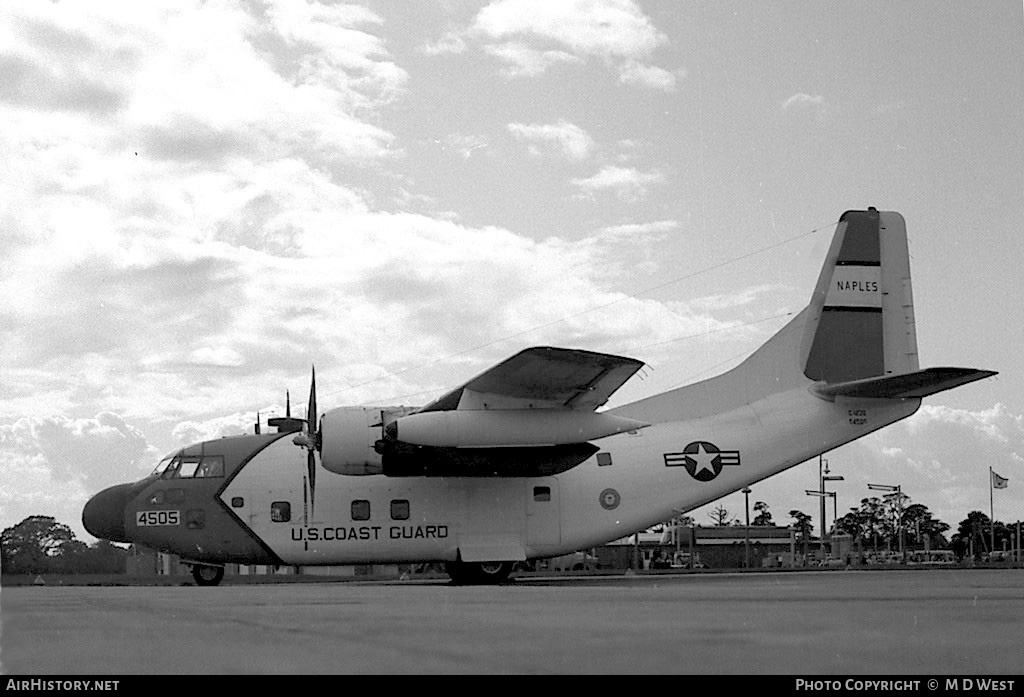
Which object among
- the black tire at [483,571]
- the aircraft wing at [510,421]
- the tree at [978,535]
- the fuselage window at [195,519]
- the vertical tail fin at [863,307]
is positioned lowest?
the tree at [978,535]

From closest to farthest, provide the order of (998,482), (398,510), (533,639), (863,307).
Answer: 1. (533,639)
2. (398,510)
3. (863,307)
4. (998,482)

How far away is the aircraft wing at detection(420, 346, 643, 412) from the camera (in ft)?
57.5

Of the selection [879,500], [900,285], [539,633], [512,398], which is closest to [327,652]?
[539,633]

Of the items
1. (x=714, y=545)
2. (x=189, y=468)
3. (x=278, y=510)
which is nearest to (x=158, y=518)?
(x=189, y=468)

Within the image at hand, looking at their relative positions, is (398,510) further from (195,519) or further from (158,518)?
(158,518)

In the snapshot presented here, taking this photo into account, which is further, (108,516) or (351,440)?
(108,516)

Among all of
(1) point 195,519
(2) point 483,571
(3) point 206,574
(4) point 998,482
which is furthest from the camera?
(4) point 998,482

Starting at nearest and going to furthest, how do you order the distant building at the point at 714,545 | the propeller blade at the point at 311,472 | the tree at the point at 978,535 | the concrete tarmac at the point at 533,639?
the concrete tarmac at the point at 533,639, the propeller blade at the point at 311,472, the distant building at the point at 714,545, the tree at the point at 978,535

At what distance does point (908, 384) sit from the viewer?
20.8 metres

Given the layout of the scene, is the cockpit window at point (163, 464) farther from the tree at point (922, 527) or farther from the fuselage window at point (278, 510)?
the tree at point (922, 527)

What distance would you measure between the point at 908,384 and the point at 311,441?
11.4 m

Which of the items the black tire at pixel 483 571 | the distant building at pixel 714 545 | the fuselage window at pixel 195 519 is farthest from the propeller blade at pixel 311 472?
the distant building at pixel 714 545

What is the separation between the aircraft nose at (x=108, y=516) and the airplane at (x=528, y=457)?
0.03 metres

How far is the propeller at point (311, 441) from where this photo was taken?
19.8m
